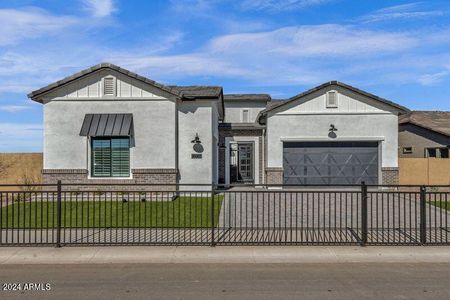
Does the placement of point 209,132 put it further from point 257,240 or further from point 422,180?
point 422,180

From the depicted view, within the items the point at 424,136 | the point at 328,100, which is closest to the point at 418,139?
the point at 424,136

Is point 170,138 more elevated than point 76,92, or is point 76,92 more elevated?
point 76,92

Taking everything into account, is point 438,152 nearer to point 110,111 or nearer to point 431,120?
point 431,120

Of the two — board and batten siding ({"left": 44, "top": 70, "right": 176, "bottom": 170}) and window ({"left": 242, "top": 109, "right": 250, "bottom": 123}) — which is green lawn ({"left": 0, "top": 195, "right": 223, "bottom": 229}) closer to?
board and batten siding ({"left": 44, "top": 70, "right": 176, "bottom": 170})

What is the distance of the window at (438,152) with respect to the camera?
2303cm

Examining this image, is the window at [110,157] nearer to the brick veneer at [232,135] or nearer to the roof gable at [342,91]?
the roof gable at [342,91]

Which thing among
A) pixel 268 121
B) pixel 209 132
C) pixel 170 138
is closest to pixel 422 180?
pixel 268 121

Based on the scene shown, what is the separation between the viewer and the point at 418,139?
2456cm

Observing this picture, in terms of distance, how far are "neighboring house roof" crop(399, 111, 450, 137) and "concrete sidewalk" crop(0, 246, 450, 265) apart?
17.0 m

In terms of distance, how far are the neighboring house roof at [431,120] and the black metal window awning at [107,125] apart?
15801 mm

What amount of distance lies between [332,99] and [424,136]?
7.55 metres

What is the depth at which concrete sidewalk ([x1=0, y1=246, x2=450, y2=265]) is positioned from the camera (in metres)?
7.53
